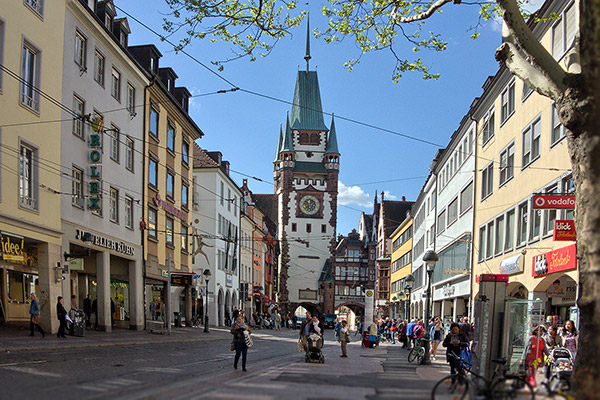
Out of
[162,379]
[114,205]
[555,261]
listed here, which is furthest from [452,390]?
[114,205]

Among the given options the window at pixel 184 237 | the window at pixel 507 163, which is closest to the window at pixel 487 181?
the window at pixel 507 163

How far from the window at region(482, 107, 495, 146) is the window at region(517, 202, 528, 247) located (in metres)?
7.48

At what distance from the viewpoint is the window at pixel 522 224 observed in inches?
1158

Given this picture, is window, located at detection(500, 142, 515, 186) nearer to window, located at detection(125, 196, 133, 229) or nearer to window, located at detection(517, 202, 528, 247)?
window, located at detection(517, 202, 528, 247)

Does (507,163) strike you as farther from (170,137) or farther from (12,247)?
(12,247)

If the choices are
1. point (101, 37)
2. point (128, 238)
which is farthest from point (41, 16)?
point (128, 238)

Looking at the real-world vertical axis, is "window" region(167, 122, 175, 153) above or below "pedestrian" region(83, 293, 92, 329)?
above

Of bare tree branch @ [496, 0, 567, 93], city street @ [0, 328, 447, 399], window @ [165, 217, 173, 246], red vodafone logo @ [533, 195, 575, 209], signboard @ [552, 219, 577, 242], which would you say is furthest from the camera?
window @ [165, 217, 173, 246]

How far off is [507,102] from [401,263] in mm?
52241

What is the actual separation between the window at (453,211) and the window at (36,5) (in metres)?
29.3

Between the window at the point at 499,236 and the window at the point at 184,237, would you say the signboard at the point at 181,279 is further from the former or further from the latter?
the window at the point at 499,236

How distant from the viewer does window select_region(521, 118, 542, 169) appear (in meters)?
27.9

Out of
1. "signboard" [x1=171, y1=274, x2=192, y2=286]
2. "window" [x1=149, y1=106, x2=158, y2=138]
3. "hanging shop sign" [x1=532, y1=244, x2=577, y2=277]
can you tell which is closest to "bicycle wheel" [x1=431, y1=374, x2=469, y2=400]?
"hanging shop sign" [x1=532, y1=244, x2=577, y2=277]

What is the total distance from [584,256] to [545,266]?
14.7 metres
